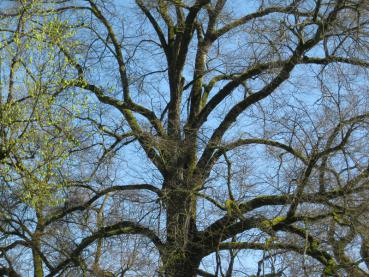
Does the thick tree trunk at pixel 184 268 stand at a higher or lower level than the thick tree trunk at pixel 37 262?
lower

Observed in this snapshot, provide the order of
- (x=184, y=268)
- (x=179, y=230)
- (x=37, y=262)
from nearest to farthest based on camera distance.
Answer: (x=179, y=230), (x=184, y=268), (x=37, y=262)

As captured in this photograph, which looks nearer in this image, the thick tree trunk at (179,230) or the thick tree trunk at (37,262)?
the thick tree trunk at (179,230)

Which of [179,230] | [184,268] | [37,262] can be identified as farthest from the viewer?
[37,262]

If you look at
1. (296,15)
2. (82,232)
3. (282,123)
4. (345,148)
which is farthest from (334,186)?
(82,232)

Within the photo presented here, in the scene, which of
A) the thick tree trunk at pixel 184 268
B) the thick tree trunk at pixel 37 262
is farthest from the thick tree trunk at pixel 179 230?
the thick tree trunk at pixel 37 262

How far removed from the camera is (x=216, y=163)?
39.0 feet

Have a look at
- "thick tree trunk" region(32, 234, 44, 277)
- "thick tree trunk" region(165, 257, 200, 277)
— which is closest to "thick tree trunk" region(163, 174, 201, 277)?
"thick tree trunk" region(165, 257, 200, 277)

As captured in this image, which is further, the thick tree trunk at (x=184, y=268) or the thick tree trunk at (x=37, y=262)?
the thick tree trunk at (x=37, y=262)

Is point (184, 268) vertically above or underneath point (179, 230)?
underneath

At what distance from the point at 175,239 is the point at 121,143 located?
315 cm

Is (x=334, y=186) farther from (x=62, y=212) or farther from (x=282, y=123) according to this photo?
(x=62, y=212)

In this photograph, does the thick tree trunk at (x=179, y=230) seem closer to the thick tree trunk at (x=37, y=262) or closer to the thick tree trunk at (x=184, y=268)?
the thick tree trunk at (x=184, y=268)

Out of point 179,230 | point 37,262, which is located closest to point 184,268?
point 179,230

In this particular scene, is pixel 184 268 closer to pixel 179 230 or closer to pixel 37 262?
pixel 179 230
